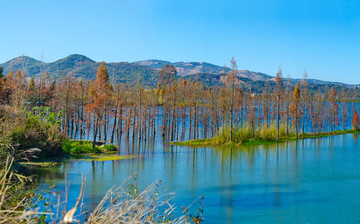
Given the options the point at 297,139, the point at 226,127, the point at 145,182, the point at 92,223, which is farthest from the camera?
the point at 297,139

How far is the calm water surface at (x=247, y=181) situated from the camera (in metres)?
12.7

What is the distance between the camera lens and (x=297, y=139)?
3978 cm

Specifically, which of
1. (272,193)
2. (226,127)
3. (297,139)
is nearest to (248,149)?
(226,127)

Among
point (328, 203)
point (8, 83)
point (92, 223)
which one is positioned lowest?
point (328, 203)

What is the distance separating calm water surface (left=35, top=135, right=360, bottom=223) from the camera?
12716 millimetres

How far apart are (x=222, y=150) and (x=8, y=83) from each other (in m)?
32.5

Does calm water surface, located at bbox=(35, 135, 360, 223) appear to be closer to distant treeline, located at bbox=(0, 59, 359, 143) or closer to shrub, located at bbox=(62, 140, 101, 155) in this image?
shrub, located at bbox=(62, 140, 101, 155)

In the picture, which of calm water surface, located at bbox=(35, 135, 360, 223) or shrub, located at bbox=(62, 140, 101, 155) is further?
shrub, located at bbox=(62, 140, 101, 155)

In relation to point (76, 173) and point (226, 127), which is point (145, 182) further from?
point (226, 127)

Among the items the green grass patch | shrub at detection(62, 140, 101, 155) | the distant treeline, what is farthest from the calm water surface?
the distant treeline

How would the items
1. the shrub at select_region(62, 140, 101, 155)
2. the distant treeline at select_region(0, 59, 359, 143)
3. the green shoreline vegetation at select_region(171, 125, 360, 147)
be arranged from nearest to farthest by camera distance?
the shrub at select_region(62, 140, 101, 155) < the green shoreline vegetation at select_region(171, 125, 360, 147) < the distant treeline at select_region(0, 59, 359, 143)

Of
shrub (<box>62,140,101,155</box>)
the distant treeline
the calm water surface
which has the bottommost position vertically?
the calm water surface

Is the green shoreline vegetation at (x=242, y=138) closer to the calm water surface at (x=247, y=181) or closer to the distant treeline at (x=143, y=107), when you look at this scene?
the distant treeline at (x=143, y=107)

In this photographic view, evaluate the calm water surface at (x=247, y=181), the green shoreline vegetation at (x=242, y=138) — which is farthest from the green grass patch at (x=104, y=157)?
the green shoreline vegetation at (x=242, y=138)
